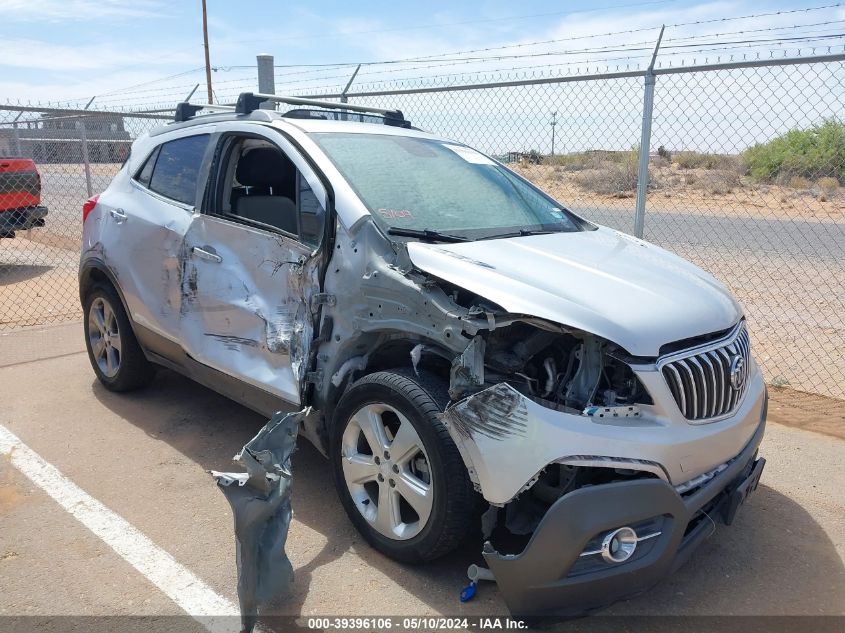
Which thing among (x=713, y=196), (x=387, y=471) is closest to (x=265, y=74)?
(x=387, y=471)

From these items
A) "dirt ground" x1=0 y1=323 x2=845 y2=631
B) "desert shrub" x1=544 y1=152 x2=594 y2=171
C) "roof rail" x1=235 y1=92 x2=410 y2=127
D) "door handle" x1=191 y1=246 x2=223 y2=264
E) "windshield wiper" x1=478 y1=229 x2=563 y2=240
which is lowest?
"dirt ground" x1=0 y1=323 x2=845 y2=631

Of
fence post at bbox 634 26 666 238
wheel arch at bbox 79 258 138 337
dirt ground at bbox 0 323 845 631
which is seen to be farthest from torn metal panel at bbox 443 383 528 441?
fence post at bbox 634 26 666 238

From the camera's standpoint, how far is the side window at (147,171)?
15.6 ft

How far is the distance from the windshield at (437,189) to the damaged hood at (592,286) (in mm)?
264

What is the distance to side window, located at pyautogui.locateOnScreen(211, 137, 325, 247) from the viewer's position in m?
3.51

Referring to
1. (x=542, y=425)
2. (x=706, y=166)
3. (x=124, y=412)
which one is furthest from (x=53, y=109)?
(x=706, y=166)

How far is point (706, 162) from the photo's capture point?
2236 centimetres

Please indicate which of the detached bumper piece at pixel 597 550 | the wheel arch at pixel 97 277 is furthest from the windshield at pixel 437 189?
the wheel arch at pixel 97 277

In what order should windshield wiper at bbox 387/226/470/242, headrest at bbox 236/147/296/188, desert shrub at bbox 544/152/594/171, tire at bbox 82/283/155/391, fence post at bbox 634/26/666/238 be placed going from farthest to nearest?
Result: desert shrub at bbox 544/152/594/171 < fence post at bbox 634/26/666/238 < tire at bbox 82/283/155/391 < headrest at bbox 236/147/296/188 < windshield wiper at bbox 387/226/470/242

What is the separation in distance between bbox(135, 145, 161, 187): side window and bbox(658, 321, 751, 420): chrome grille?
3586 mm

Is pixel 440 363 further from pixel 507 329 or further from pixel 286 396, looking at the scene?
pixel 286 396

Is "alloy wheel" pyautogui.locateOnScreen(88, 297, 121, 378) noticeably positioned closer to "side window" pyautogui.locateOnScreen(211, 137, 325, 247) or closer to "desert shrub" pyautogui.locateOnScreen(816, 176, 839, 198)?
"side window" pyautogui.locateOnScreen(211, 137, 325, 247)

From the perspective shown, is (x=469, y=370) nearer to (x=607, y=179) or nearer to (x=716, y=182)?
(x=607, y=179)

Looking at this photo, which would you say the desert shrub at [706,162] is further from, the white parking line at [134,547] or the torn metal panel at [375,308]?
the white parking line at [134,547]
